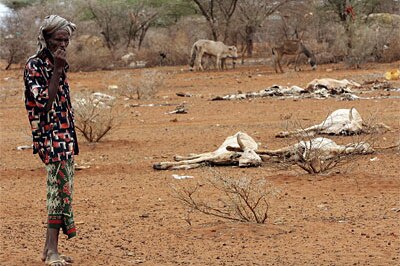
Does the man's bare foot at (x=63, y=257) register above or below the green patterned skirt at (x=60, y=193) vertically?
below

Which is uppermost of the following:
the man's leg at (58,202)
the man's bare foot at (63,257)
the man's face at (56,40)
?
the man's face at (56,40)

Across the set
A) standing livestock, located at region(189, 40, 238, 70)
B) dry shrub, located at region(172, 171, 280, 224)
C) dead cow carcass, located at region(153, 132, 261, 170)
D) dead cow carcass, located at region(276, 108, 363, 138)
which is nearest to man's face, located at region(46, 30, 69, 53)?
dry shrub, located at region(172, 171, 280, 224)

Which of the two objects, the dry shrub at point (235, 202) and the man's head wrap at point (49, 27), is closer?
the man's head wrap at point (49, 27)

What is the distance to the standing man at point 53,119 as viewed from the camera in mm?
4898

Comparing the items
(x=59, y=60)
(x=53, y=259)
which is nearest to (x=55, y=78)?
(x=59, y=60)

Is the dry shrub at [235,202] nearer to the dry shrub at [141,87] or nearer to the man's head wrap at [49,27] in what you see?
the man's head wrap at [49,27]

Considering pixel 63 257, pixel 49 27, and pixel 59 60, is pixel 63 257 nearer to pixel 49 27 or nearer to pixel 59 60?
pixel 59 60

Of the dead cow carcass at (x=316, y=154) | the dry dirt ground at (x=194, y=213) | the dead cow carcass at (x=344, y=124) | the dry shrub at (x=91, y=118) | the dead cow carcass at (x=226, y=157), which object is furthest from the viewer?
the dry shrub at (x=91, y=118)

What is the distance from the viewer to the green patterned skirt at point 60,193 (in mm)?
4980

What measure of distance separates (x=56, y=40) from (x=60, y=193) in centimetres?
92

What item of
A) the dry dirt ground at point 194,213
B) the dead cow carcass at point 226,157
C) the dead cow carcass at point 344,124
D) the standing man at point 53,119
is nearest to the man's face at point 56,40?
the standing man at point 53,119

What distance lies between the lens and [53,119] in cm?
496

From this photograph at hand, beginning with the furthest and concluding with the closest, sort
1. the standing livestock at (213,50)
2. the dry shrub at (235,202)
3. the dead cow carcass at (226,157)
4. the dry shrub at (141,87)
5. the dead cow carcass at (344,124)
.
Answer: the standing livestock at (213,50), the dry shrub at (141,87), the dead cow carcass at (344,124), the dead cow carcass at (226,157), the dry shrub at (235,202)

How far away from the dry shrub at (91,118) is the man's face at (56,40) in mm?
6137
